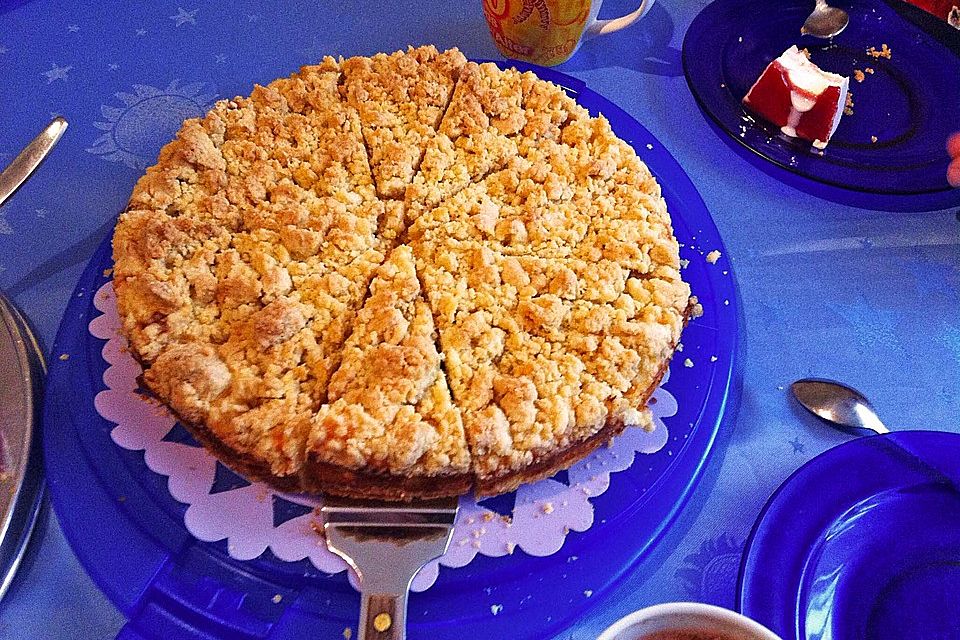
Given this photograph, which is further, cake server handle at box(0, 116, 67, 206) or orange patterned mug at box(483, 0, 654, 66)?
orange patterned mug at box(483, 0, 654, 66)

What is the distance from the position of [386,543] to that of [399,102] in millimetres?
1009

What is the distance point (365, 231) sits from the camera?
146 centimetres

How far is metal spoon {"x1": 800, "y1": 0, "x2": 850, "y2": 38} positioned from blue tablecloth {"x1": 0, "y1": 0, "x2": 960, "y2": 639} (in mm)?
366

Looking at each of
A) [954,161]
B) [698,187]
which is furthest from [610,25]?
[954,161]

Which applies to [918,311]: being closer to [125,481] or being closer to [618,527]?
[618,527]

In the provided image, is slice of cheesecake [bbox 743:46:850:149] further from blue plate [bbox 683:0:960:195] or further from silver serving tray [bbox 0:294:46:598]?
silver serving tray [bbox 0:294:46:598]

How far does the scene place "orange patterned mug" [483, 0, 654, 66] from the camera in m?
1.86

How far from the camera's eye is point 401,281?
1382 millimetres

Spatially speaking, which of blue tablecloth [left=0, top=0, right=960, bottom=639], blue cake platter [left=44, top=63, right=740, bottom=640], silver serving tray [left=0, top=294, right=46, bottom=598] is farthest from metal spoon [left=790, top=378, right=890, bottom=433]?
silver serving tray [left=0, top=294, right=46, bottom=598]

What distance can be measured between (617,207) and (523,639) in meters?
0.88

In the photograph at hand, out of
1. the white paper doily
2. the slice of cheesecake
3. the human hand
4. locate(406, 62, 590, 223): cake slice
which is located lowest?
the white paper doily

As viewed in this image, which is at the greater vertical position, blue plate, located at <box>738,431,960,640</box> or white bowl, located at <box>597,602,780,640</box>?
white bowl, located at <box>597,602,780,640</box>

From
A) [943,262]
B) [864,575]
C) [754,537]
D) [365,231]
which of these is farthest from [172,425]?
[943,262]

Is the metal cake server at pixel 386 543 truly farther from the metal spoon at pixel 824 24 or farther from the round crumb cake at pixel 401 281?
the metal spoon at pixel 824 24
